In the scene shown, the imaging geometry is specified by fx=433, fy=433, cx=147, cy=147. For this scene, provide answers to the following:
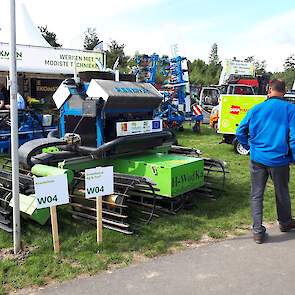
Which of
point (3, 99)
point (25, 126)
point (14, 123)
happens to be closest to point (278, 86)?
point (14, 123)

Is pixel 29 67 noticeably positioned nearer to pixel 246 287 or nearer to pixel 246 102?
pixel 246 102

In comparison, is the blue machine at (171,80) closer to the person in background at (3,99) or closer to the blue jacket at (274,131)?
the person in background at (3,99)

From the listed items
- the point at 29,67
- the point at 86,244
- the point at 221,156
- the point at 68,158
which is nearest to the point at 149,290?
the point at 86,244

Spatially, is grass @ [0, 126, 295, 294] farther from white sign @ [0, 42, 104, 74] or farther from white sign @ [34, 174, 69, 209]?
white sign @ [0, 42, 104, 74]

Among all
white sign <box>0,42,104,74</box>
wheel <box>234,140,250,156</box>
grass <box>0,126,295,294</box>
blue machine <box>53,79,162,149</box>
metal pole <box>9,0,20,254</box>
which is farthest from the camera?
white sign <box>0,42,104,74</box>

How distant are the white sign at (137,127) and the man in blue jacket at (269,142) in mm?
1826

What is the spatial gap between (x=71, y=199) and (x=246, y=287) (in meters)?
2.74

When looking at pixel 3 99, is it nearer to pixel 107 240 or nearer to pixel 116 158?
pixel 116 158

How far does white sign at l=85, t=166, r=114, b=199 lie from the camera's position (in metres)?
4.49

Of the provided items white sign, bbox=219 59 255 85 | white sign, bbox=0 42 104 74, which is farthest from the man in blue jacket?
white sign, bbox=219 59 255 85

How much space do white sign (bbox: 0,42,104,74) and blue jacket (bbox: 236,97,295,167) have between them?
11587 millimetres

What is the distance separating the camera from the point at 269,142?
4.84m

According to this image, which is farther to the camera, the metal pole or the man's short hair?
the man's short hair

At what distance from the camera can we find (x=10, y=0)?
4109mm
